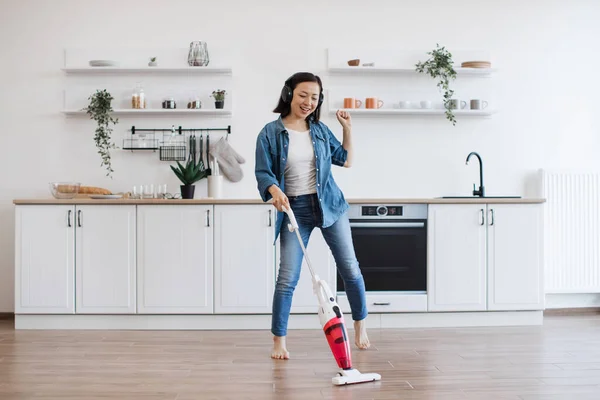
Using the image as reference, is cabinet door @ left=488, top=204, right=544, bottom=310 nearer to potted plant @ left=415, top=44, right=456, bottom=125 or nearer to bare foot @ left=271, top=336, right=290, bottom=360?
potted plant @ left=415, top=44, right=456, bottom=125

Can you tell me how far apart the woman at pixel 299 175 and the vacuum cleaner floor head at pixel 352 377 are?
1.73ft

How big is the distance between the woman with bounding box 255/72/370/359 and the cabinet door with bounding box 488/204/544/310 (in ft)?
4.37

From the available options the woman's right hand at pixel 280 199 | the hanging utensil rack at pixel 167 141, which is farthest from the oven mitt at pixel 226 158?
the woman's right hand at pixel 280 199

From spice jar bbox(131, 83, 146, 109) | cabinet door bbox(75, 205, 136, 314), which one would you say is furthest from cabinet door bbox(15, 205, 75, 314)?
spice jar bbox(131, 83, 146, 109)

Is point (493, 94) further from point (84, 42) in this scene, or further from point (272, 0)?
point (84, 42)

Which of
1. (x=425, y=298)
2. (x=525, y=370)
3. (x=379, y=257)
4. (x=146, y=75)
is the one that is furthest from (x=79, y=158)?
(x=525, y=370)

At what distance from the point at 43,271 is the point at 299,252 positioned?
179 centimetres

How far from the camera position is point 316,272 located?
4055 millimetres

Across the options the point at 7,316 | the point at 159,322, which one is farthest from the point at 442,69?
the point at 7,316

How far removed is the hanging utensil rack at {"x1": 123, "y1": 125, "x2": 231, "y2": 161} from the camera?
14.9ft

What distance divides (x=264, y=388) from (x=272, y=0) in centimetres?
288

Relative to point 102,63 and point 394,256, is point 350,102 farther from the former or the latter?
point 102,63

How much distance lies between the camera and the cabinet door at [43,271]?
13.2 feet

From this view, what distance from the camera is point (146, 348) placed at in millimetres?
3477
